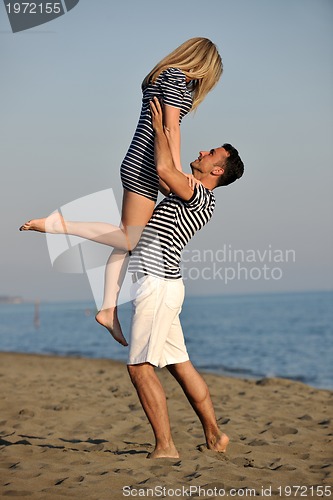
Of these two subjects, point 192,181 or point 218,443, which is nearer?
point 192,181

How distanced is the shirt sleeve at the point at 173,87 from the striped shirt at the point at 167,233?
1.89 ft

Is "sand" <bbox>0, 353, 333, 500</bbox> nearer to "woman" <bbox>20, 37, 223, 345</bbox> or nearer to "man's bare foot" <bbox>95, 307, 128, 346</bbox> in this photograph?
"man's bare foot" <bbox>95, 307, 128, 346</bbox>

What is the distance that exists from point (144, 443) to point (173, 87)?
286 centimetres

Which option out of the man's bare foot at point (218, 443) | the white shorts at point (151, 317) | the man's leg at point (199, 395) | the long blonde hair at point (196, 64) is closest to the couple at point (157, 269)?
the white shorts at point (151, 317)

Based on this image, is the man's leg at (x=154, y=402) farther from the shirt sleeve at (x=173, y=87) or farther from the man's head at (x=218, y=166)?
the shirt sleeve at (x=173, y=87)

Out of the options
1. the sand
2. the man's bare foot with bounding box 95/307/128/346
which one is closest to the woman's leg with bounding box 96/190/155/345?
the man's bare foot with bounding box 95/307/128/346

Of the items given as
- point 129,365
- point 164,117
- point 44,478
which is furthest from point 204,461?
point 164,117

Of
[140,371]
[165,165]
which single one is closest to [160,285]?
[140,371]

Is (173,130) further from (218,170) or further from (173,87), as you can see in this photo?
(218,170)


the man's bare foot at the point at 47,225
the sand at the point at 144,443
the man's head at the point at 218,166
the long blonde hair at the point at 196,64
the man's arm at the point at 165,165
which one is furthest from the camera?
the man's head at the point at 218,166

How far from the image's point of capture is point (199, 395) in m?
4.83

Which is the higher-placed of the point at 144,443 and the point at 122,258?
the point at 122,258

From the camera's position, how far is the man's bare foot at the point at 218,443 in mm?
4967

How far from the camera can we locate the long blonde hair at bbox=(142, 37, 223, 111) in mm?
4605
